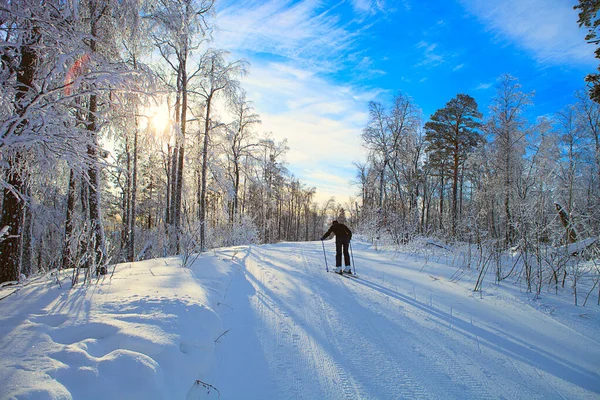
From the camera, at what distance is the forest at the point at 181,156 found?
12.1ft

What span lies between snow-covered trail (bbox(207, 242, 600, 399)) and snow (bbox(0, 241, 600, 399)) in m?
0.02

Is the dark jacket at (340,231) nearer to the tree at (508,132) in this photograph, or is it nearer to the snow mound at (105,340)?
the snow mound at (105,340)

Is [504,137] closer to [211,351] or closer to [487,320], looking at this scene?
[487,320]

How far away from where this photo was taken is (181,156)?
520 inches

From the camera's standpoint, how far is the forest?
3.70 meters

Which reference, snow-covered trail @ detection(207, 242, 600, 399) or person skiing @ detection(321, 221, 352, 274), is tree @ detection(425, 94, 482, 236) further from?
snow-covered trail @ detection(207, 242, 600, 399)

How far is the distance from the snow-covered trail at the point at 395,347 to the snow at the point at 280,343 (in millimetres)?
16

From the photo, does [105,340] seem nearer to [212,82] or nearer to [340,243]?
[340,243]

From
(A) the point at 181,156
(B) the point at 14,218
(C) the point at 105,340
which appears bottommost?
(C) the point at 105,340

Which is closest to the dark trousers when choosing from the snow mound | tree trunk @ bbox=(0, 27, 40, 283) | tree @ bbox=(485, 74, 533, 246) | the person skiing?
the person skiing

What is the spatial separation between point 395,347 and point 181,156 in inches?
489

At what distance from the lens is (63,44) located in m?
3.81

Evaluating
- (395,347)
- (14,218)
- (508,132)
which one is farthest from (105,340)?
(508,132)

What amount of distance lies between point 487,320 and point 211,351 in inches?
151
